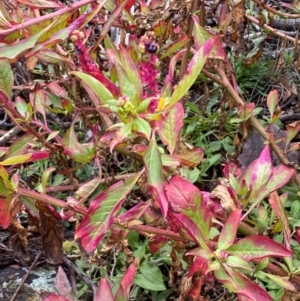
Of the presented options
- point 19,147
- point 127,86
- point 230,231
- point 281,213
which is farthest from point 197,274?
point 19,147

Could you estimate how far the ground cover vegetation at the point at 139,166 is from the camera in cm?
89

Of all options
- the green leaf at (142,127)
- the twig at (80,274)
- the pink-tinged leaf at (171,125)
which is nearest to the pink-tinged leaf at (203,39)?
the pink-tinged leaf at (171,125)

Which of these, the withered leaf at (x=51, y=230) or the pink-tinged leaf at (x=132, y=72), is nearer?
the pink-tinged leaf at (x=132, y=72)

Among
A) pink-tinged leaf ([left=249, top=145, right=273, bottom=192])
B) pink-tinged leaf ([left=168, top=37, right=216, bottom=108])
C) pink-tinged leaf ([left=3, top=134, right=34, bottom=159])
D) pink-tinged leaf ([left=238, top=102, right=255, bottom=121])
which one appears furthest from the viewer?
pink-tinged leaf ([left=238, top=102, right=255, bottom=121])

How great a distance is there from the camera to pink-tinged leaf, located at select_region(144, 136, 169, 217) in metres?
0.85

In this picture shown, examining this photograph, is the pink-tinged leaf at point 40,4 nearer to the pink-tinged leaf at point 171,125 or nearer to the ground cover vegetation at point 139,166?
the ground cover vegetation at point 139,166

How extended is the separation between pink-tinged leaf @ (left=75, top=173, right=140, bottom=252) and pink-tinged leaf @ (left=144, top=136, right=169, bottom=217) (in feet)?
0.31

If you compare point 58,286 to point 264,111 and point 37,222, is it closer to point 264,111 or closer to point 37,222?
point 37,222

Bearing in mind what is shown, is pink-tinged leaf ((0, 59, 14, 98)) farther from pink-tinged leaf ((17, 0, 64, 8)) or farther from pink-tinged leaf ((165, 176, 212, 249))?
pink-tinged leaf ((165, 176, 212, 249))

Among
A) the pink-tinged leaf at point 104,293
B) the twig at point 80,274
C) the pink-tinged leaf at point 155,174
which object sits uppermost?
the pink-tinged leaf at point 155,174

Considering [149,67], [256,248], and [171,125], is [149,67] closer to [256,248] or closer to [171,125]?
[171,125]

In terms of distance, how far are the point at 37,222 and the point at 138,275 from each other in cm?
37

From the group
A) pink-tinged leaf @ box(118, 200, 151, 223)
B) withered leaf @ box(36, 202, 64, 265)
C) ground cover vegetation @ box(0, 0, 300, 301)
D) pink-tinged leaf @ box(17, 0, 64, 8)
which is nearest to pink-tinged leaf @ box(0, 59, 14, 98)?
ground cover vegetation @ box(0, 0, 300, 301)

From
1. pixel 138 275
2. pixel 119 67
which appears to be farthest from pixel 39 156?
pixel 138 275
